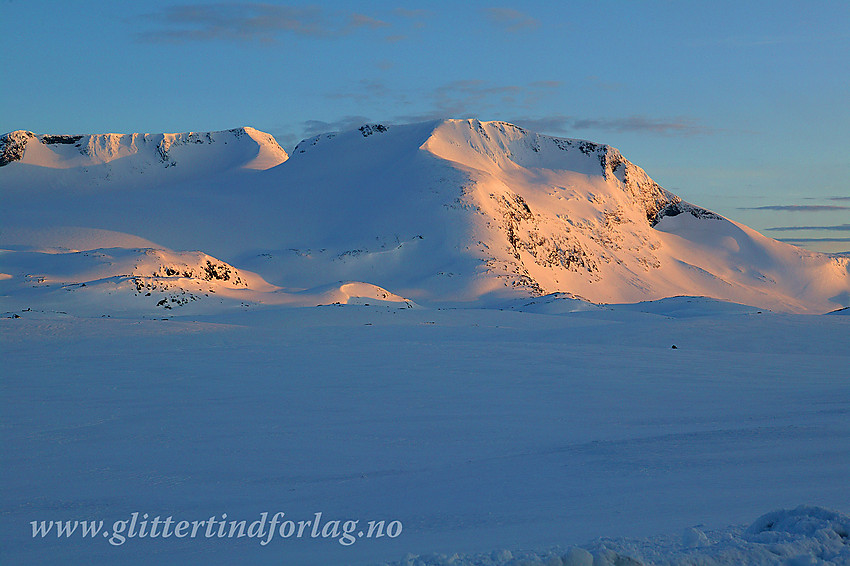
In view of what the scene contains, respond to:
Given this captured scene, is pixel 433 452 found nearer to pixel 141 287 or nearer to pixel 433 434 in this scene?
pixel 433 434

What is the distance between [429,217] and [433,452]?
70.9m

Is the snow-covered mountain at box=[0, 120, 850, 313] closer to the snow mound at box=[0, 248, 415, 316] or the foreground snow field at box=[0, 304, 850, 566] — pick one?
the snow mound at box=[0, 248, 415, 316]

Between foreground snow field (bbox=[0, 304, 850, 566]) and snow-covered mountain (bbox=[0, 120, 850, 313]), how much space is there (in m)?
49.8

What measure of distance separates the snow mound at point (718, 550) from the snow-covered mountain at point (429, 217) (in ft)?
190

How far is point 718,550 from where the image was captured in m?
4.22

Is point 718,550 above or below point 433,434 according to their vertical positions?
above

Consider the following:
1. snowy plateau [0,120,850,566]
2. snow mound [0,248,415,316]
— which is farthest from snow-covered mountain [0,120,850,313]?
snowy plateau [0,120,850,566]

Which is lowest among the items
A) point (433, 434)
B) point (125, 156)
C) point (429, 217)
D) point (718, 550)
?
point (433, 434)

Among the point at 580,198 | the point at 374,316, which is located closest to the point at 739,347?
the point at 374,316

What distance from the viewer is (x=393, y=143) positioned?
321ft

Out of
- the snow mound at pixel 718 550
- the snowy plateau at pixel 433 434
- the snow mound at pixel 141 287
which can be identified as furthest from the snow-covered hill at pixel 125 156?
the snow mound at pixel 718 550

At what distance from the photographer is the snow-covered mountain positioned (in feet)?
238

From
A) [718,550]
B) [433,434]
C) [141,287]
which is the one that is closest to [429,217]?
[141,287]

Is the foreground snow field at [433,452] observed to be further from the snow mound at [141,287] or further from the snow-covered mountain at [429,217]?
the snow-covered mountain at [429,217]
